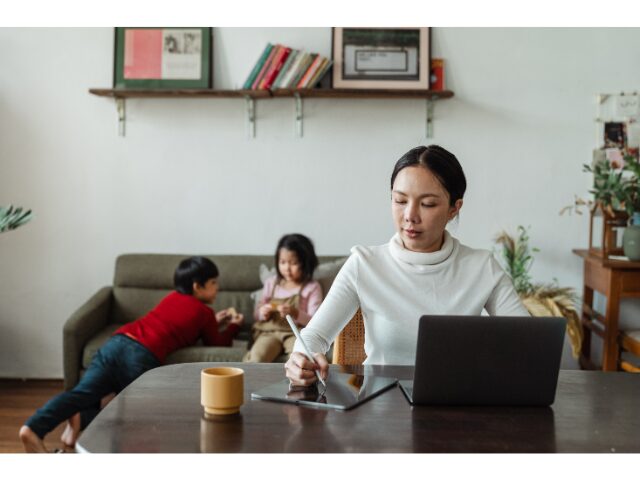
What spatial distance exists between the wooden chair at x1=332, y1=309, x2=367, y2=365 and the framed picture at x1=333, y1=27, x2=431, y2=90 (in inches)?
79.6

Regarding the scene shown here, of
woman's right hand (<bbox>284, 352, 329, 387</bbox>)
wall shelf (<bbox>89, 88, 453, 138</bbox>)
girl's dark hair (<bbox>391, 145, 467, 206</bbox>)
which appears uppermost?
wall shelf (<bbox>89, 88, 453, 138</bbox>)

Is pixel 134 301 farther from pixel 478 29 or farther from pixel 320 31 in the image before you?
pixel 478 29

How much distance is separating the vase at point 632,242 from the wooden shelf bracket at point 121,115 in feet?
8.22

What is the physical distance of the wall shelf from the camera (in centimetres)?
363

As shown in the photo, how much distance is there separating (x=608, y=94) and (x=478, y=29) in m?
0.74

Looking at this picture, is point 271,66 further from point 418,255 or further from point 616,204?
point 418,255

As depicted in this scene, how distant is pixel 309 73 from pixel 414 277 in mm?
2025

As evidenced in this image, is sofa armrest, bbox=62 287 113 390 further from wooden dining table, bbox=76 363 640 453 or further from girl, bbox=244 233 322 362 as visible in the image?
wooden dining table, bbox=76 363 640 453

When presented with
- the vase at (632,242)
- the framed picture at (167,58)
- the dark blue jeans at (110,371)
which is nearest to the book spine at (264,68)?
the framed picture at (167,58)

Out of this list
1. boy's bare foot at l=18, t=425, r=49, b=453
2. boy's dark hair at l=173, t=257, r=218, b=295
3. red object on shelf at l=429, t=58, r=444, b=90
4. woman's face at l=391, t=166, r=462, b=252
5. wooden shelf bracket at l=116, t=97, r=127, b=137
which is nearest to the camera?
woman's face at l=391, t=166, r=462, b=252

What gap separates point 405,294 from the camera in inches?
72.2

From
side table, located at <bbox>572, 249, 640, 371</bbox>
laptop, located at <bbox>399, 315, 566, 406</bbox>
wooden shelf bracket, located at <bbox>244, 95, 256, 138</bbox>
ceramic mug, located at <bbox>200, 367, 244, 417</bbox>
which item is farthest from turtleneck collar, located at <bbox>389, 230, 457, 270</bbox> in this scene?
wooden shelf bracket, located at <bbox>244, 95, 256, 138</bbox>

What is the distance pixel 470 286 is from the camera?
1845 millimetres
